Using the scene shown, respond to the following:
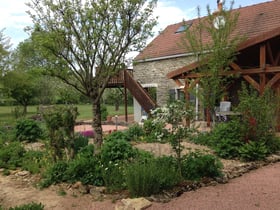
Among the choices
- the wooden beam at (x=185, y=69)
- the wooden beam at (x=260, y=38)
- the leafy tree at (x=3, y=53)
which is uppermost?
the leafy tree at (x=3, y=53)

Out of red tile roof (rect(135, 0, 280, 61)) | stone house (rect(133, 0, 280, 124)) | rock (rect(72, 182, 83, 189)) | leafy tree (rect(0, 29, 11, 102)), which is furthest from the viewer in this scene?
leafy tree (rect(0, 29, 11, 102))

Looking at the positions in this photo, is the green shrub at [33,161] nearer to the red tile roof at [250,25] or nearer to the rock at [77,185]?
the rock at [77,185]

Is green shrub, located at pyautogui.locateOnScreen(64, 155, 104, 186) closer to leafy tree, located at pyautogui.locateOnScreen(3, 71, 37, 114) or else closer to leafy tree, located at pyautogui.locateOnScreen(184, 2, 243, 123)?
leafy tree, located at pyautogui.locateOnScreen(184, 2, 243, 123)

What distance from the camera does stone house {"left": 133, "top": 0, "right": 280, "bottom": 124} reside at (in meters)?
11.4

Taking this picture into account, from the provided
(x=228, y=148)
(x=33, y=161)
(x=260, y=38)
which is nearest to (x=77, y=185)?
(x=33, y=161)

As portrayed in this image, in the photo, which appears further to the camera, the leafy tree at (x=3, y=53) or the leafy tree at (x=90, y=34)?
the leafy tree at (x=3, y=53)

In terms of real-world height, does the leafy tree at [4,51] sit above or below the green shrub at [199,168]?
above

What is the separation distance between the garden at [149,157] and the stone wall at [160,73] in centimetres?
908

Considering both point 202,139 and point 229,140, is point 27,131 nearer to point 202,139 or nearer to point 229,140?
point 202,139

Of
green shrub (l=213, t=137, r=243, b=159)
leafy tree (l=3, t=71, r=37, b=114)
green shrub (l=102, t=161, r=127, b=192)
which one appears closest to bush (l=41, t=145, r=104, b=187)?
green shrub (l=102, t=161, r=127, b=192)

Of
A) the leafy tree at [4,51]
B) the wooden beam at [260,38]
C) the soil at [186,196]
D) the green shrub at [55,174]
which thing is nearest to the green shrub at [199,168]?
the soil at [186,196]

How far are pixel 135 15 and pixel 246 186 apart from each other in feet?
14.7

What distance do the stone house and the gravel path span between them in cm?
552

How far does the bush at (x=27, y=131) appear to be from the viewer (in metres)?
11.1
